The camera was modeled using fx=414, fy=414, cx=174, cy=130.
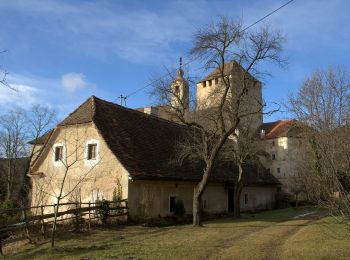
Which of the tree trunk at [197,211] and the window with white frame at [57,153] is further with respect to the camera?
the window with white frame at [57,153]

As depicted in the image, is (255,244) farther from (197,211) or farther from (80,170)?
(80,170)

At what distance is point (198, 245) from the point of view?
596 inches

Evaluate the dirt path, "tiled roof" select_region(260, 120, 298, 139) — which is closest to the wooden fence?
the dirt path

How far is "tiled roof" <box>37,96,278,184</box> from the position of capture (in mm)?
24750

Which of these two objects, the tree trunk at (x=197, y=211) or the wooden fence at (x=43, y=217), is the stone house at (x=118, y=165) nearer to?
the wooden fence at (x=43, y=217)

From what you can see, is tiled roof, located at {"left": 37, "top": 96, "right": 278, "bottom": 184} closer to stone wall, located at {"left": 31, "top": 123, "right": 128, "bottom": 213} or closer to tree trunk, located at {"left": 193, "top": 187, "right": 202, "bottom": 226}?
stone wall, located at {"left": 31, "top": 123, "right": 128, "bottom": 213}

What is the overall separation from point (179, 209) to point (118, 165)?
5.39 m

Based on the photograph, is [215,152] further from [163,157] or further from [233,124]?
[163,157]

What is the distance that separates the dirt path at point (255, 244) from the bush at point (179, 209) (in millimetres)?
6895

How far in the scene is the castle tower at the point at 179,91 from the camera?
76.6 feet

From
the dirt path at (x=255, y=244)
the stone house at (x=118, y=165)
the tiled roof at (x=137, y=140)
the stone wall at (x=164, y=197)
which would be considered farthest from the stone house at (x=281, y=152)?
the dirt path at (x=255, y=244)

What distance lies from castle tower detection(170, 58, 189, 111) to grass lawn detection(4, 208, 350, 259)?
7.24m

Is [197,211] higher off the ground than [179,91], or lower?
lower

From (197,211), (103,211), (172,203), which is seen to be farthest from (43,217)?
(172,203)
